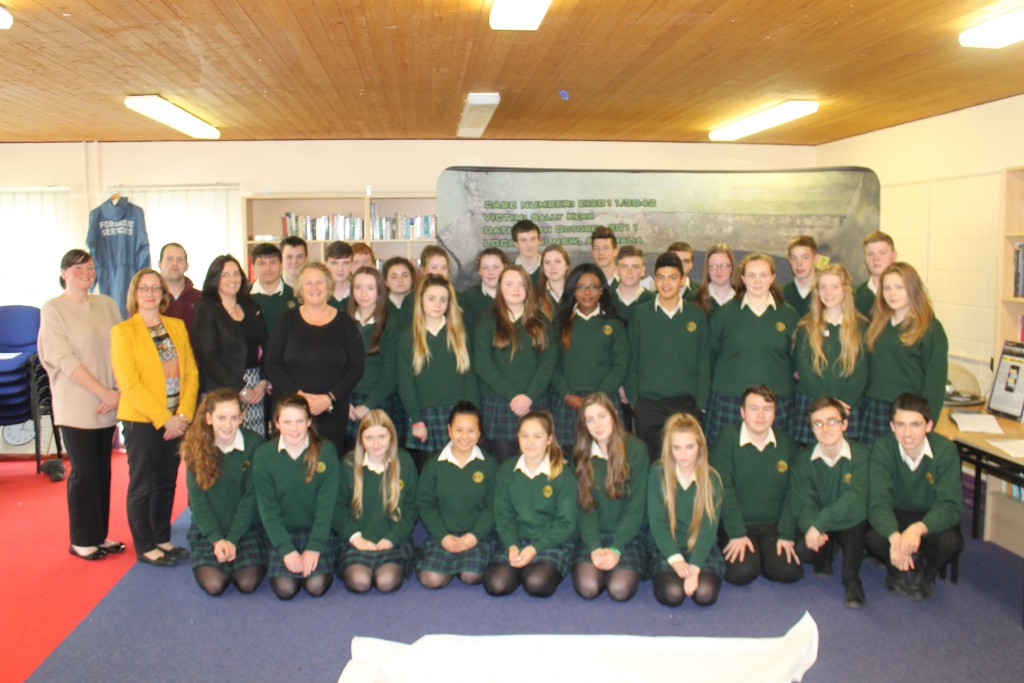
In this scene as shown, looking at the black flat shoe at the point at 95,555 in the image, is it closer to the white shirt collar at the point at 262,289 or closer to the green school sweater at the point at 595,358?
the white shirt collar at the point at 262,289

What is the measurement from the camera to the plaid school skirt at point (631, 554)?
11.5 ft

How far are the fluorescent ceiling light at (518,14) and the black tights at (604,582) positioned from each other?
2460 millimetres

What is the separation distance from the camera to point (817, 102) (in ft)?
18.7

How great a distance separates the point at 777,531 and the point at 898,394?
910 mm

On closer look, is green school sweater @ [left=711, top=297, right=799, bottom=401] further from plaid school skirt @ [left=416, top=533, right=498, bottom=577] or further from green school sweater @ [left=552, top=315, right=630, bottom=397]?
plaid school skirt @ [left=416, top=533, right=498, bottom=577]

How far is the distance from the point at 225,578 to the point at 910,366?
340 centimetres

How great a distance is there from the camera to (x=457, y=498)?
144 inches

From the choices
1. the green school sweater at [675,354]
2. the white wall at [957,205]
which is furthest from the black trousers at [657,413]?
the white wall at [957,205]

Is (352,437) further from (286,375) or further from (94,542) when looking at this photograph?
(94,542)

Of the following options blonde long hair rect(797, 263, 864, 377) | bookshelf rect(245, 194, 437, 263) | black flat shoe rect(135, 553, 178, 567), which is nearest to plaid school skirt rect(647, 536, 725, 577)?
blonde long hair rect(797, 263, 864, 377)

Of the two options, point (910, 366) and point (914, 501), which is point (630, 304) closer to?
point (910, 366)

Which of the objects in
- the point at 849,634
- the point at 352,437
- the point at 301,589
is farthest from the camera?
the point at 352,437

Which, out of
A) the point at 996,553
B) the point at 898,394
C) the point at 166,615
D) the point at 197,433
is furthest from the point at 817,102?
the point at 166,615

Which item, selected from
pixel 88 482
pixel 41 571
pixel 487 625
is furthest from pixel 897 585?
pixel 41 571
